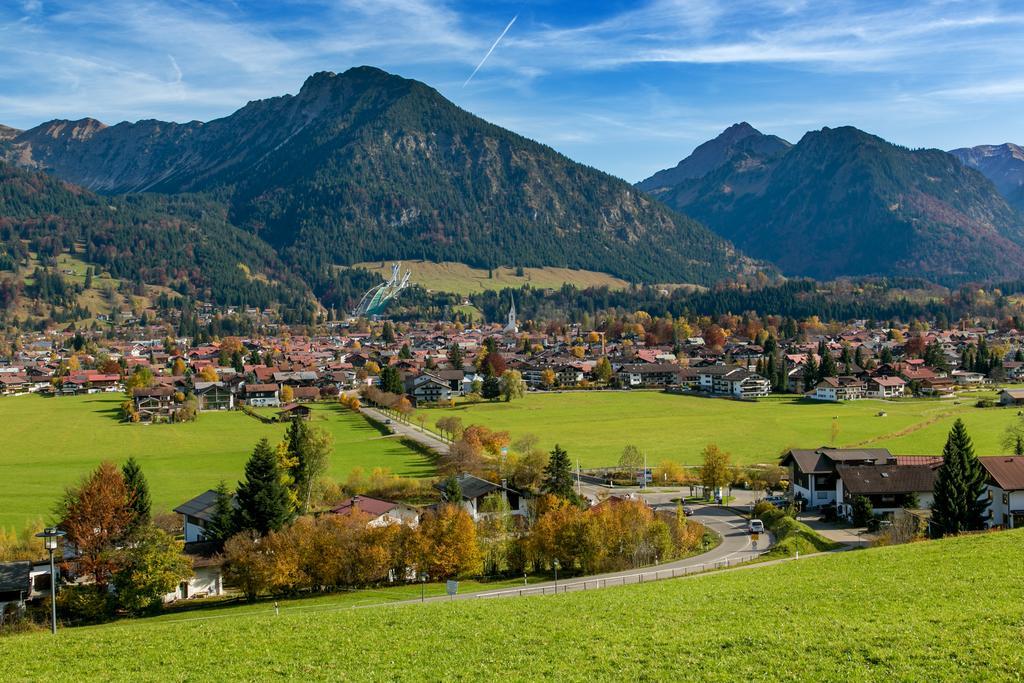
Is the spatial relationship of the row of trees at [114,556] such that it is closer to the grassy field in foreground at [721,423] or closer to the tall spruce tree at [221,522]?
the tall spruce tree at [221,522]

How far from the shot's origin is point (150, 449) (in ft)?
212

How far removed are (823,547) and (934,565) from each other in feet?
40.6

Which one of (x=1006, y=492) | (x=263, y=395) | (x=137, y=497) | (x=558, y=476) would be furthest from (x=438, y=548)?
(x=263, y=395)

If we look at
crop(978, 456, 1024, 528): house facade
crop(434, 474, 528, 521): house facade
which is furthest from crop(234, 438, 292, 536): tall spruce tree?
crop(978, 456, 1024, 528): house facade

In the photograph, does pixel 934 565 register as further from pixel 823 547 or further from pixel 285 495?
pixel 285 495

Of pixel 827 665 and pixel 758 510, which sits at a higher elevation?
pixel 827 665

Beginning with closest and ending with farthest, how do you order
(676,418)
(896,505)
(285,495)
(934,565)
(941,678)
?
1. (941,678)
2. (934,565)
3. (285,495)
4. (896,505)
5. (676,418)

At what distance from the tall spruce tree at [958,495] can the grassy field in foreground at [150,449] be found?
2827 cm

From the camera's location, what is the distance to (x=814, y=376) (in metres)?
104

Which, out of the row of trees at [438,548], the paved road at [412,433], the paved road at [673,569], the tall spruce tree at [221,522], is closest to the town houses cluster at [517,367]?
the paved road at [412,433]

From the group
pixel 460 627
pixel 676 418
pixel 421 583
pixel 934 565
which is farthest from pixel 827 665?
pixel 676 418

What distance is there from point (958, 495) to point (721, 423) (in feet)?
139

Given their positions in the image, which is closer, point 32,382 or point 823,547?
point 823,547

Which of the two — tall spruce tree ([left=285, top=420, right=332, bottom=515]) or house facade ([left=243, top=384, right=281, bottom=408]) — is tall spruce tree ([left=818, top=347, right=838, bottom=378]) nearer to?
house facade ([left=243, top=384, right=281, bottom=408])
